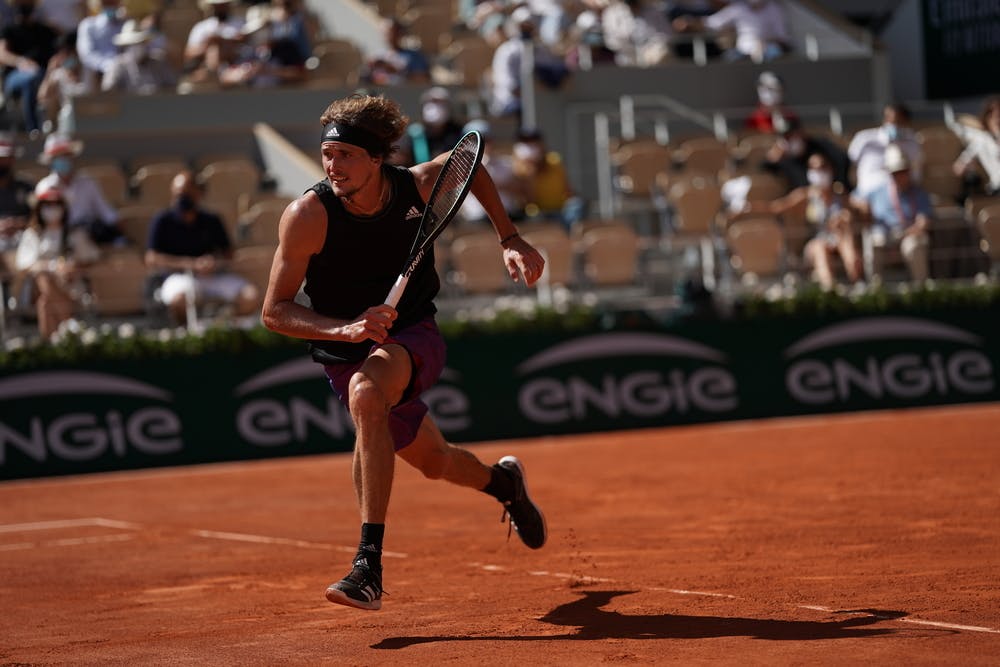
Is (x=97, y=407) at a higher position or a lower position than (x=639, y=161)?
lower

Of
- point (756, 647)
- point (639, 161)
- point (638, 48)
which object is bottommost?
point (756, 647)

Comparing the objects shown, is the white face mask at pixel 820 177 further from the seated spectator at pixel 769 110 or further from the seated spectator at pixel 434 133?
the seated spectator at pixel 434 133

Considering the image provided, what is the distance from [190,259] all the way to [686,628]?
9.39m

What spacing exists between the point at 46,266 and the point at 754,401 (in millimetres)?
6445

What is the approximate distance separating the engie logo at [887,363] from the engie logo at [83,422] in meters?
5.70

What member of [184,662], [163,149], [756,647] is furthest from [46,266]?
[756,647]

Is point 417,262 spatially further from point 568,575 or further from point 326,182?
point 568,575

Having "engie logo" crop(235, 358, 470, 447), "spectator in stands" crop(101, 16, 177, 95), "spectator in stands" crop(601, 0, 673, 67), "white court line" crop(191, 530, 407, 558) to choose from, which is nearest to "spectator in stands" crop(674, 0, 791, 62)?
→ "spectator in stands" crop(601, 0, 673, 67)

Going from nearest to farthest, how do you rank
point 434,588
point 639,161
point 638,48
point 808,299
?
point 434,588
point 808,299
point 639,161
point 638,48

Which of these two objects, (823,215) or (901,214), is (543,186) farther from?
(901,214)

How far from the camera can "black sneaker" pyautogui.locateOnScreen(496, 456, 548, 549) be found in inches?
293

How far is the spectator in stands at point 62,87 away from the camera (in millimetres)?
17531

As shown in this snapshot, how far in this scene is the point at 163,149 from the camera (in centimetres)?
1791

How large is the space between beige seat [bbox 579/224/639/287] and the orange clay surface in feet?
10.6
